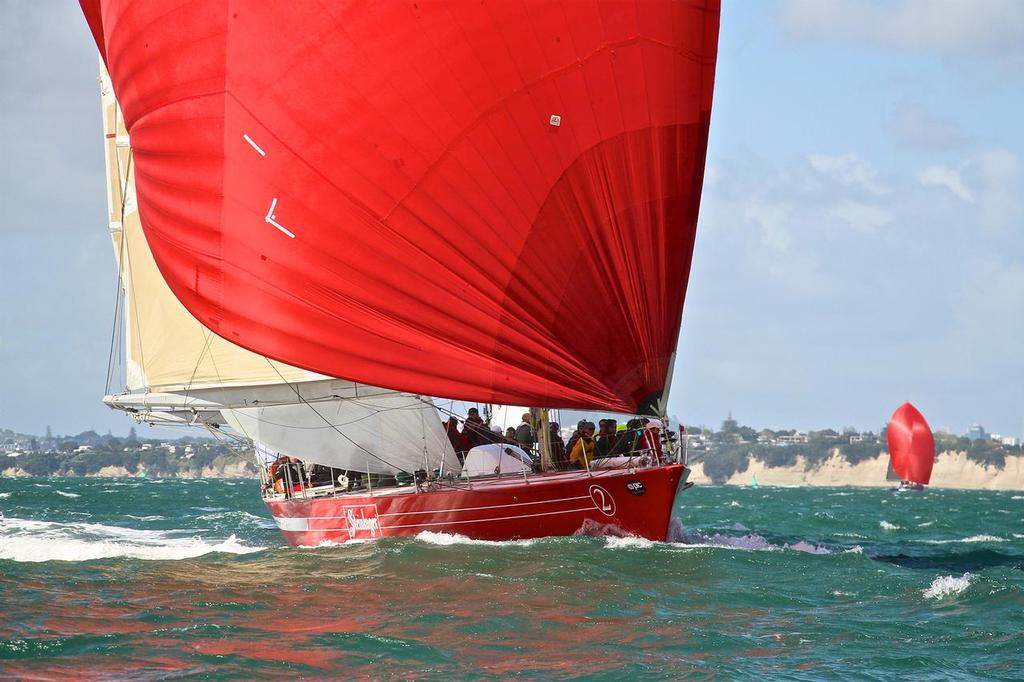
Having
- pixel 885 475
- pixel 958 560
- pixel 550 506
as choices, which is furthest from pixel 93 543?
pixel 885 475

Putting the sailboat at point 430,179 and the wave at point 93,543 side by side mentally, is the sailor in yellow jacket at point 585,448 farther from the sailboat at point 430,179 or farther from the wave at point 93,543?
the wave at point 93,543

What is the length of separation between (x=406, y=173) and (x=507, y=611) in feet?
16.2

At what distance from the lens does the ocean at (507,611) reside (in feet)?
37.3

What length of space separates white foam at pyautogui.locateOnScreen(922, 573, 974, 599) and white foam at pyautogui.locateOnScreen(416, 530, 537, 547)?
201 inches

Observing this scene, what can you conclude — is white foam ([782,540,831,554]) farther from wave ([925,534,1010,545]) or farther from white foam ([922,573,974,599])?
white foam ([922,573,974,599])

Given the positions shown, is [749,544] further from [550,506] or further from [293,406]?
[293,406]

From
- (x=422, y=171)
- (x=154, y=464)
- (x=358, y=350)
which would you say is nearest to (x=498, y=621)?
(x=358, y=350)

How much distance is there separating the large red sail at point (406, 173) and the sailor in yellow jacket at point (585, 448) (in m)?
3.44

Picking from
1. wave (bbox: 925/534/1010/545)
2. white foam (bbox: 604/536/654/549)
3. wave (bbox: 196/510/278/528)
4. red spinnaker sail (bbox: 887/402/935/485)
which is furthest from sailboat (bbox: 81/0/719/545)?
red spinnaker sail (bbox: 887/402/935/485)

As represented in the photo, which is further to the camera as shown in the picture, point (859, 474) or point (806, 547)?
point (859, 474)

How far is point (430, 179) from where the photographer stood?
1517 centimetres

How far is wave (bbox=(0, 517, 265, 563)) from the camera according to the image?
19.8m

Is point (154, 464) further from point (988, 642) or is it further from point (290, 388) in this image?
point (988, 642)

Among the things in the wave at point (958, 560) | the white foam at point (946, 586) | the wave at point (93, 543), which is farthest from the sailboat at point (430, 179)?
the wave at point (958, 560)
